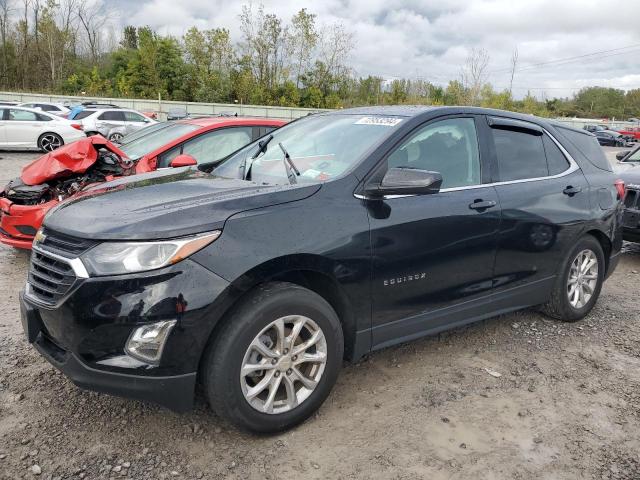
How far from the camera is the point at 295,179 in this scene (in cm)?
318

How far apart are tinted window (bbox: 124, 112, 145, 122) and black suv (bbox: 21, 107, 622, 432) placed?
17.7 meters

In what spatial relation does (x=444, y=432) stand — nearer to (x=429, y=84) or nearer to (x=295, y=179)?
(x=295, y=179)

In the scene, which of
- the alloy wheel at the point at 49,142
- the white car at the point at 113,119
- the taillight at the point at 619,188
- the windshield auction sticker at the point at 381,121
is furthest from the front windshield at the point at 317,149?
the white car at the point at 113,119

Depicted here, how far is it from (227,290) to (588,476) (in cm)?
193

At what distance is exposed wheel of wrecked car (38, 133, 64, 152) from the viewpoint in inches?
634

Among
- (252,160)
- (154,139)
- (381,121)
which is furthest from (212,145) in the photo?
(381,121)

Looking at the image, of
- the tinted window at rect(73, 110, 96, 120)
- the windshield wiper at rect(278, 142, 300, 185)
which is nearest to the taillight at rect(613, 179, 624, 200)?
the windshield wiper at rect(278, 142, 300, 185)

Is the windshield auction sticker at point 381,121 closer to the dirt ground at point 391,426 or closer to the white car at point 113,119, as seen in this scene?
the dirt ground at point 391,426

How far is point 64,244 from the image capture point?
8.38 ft

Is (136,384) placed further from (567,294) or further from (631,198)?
(631,198)

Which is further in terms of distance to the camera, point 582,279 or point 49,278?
point 582,279

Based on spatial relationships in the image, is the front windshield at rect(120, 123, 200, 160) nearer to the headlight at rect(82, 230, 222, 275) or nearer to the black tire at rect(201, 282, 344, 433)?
the headlight at rect(82, 230, 222, 275)

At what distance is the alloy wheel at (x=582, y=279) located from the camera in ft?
14.1

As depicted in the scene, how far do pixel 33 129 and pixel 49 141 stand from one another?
53cm
